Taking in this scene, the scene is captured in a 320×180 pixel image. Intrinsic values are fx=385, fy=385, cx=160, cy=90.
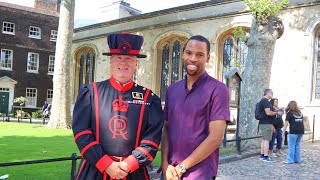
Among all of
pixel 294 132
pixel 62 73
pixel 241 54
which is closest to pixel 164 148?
pixel 294 132

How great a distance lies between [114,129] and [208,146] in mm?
734

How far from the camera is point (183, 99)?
3045mm

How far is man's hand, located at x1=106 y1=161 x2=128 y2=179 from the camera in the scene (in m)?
2.84

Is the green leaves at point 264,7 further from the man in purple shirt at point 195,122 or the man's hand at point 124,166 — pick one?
the man's hand at point 124,166

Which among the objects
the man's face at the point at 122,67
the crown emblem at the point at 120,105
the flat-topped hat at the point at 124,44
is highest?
the flat-topped hat at the point at 124,44

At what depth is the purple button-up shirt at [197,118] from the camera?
2.93 m

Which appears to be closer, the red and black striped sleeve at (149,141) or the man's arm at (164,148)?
the red and black striped sleeve at (149,141)

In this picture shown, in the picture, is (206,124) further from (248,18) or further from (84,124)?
(248,18)

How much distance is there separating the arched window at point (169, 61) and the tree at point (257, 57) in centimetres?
1098

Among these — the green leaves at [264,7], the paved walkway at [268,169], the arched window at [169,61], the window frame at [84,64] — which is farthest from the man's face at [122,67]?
the window frame at [84,64]

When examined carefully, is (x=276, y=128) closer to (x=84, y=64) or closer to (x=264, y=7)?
(x=264, y=7)

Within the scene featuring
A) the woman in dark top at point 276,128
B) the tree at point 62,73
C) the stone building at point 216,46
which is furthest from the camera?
the stone building at point 216,46

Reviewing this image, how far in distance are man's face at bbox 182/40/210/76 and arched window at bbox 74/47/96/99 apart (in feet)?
82.1

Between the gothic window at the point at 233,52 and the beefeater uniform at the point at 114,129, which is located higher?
the gothic window at the point at 233,52
